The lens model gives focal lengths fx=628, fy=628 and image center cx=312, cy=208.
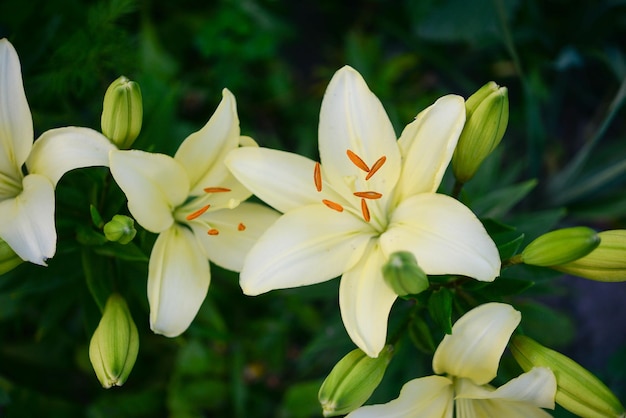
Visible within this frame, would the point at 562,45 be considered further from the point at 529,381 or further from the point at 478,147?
the point at 529,381

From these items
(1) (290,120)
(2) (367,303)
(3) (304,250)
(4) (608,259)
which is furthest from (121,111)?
(1) (290,120)

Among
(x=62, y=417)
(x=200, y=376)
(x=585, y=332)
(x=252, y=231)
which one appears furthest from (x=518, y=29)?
(x=62, y=417)

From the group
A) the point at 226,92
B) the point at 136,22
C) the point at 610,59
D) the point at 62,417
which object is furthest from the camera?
the point at 136,22

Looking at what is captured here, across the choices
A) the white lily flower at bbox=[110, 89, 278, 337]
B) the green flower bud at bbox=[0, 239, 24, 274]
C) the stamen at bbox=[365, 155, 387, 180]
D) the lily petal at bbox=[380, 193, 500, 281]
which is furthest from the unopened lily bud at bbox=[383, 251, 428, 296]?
the green flower bud at bbox=[0, 239, 24, 274]

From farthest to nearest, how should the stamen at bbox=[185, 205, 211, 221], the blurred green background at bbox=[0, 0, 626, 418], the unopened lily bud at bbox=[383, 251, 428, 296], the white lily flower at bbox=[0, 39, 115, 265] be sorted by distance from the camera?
the blurred green background at bbox=[0, 0, 626, 418] → the stamen at bbox=[185, 205, 211, 221] → the white lily flower at bbox=[0, 39, 115, 265] → the unopened lily bud at bbox=[383, 251, 428, 296]

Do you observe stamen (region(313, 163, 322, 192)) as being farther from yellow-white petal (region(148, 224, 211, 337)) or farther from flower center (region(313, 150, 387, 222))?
yellow-white petal (region(148, 224, 211, 337))

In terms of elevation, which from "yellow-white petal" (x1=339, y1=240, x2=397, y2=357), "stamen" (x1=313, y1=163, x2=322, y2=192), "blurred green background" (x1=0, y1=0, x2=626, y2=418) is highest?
"stamen" (x1=313, y1=163, x2=322, y2=192)

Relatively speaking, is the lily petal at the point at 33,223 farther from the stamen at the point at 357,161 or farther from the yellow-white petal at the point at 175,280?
the stamen at the point at 357,161
